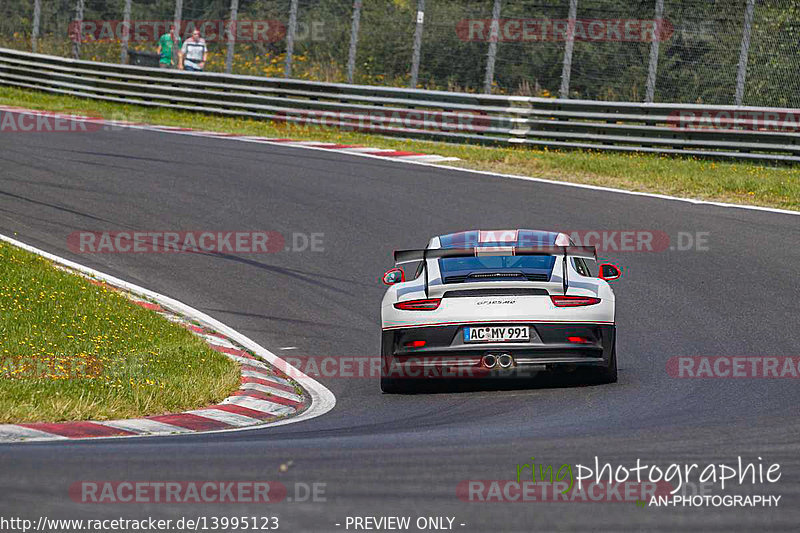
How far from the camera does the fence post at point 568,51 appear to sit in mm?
21797

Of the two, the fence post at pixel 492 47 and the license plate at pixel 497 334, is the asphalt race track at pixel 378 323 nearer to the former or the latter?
the license plate at pixel 497 334

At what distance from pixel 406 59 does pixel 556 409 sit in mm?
17428

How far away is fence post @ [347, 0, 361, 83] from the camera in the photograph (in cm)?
2484

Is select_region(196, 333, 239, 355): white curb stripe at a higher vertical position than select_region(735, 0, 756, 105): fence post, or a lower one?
lower

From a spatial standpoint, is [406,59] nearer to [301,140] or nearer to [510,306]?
[301,140]

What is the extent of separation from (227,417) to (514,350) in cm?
212

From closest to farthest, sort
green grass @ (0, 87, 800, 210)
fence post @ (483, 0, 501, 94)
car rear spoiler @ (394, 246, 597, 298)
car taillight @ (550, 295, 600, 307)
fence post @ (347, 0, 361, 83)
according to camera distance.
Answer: car taillight @ (550, 295, 600, 307) → car rear spoiler @ (394, 246, 597, 298) → green grass @ (0, 87, 800, 210) → fence post @ (483, 0, 501, 94) → fence post @ (347, 0, 361, 83)

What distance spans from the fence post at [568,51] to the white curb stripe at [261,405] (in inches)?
583

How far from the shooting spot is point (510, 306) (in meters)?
8.34

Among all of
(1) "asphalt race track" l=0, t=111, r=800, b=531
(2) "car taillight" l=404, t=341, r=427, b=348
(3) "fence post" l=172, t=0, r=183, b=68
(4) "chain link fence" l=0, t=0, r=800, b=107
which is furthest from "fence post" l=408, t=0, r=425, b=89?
(2) "car taillight" l=404, t=341, r=427, b=348

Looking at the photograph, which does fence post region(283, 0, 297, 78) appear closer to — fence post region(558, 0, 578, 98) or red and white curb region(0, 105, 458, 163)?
red and white curb region(0, 105, 458, 163)

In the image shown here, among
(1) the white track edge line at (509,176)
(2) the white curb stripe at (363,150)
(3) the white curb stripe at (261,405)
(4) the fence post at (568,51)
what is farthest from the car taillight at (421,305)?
(4) the fence post at (568,51)

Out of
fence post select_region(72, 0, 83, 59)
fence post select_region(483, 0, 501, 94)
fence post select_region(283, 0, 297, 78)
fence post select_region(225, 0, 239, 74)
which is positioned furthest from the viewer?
fence post select_region(72, 0, 83, 59)

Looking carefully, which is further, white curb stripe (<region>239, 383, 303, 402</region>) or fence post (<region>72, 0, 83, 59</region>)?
fence post (<region>72, 0, 83, 59</region>)
